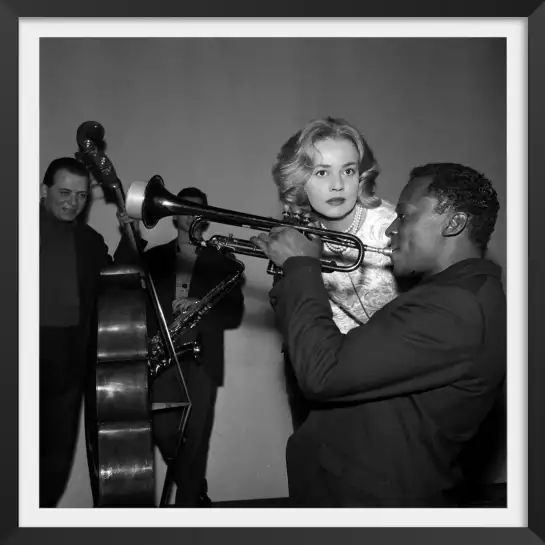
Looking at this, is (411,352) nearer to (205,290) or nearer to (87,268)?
(205,290)

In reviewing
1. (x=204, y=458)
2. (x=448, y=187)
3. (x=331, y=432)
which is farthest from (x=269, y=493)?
(x=448, y=187)

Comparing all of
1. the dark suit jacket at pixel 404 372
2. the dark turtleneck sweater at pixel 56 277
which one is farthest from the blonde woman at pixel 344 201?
the dark turtleneck sweater at pixel 56 277

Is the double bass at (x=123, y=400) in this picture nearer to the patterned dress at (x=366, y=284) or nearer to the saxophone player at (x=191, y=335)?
the saxophone player at (x=191, y=335)

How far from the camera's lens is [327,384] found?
184cm

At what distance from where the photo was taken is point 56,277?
3092 mm

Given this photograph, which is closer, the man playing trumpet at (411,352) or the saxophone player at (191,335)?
the man playing trumpet at (411,352)

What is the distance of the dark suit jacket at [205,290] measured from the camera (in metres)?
3.17

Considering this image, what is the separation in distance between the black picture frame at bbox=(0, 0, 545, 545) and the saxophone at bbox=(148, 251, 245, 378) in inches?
36.6

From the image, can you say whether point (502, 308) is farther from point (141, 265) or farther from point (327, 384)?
point (141, 265)

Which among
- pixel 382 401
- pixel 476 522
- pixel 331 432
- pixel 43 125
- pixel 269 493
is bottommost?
pixel 269 493

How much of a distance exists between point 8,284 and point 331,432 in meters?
1.18

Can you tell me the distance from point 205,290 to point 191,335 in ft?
0.75

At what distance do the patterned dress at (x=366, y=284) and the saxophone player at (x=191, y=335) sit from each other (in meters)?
0.57
